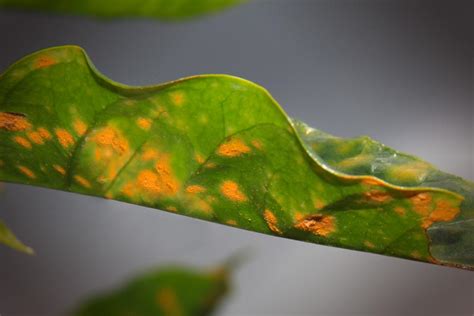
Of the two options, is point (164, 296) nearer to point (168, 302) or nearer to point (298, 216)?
A: point (168, 302)

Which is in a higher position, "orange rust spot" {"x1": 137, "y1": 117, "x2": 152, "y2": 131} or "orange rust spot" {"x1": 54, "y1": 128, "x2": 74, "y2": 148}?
"orange rust spot" {"x1": 137, "y1": 117, "x2": 152, "y2": 131}

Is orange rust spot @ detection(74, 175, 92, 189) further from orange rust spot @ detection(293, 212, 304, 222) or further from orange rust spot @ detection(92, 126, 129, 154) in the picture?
orange rust spot @ detection(293, 212, 304, 222)

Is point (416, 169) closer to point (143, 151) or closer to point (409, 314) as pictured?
point (143, 151)

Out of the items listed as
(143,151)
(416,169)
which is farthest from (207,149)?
(416,169)

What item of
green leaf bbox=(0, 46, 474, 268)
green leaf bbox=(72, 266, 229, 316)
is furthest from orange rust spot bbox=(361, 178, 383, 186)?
green leaf bbox=(72, 266, 229, 316)

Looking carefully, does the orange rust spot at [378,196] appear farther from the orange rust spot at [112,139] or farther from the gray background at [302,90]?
the gray background at [302,90]

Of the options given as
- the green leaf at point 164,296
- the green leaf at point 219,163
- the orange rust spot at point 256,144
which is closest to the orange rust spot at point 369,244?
the green leaf at point 219,163

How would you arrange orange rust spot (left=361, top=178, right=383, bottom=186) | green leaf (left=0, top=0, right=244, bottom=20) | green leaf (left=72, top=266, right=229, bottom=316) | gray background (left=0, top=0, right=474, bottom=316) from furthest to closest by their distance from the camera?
1. gray background (left=0, top=0, right=474, bottom=316)
2. green leaf (left=72, top=266, right=229, bottom=316)
3. green leaf (left=0, top=0, right=244, bottom=20)
4. orange rust spot (left=361, top=178, right=383, bottom=186)
